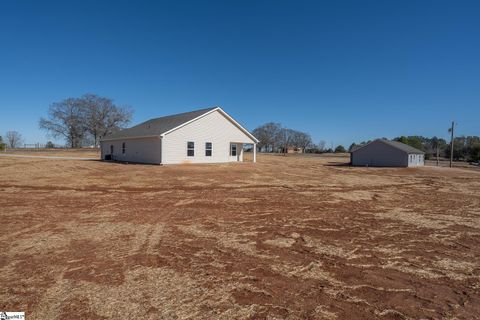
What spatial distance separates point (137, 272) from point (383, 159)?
40797 millimetres

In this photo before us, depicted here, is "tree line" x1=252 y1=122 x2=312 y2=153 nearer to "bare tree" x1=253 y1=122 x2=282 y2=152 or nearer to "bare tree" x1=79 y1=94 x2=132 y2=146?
"bare tree" x1=253 y1=122 x2=282 y2=152

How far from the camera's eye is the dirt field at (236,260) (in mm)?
3510

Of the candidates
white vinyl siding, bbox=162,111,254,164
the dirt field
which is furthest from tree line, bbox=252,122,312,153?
the dirt field

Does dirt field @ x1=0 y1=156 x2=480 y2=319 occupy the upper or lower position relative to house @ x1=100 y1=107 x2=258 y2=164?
lower

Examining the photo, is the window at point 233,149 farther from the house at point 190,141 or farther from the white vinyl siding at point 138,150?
the white vinyl siding at point 138,150

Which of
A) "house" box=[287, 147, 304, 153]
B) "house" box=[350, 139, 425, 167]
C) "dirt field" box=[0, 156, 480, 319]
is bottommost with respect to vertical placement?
"dirt field" box=[0, 156, 480, 319]

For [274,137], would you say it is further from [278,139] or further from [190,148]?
[190,148]

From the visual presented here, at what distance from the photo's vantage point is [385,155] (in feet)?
129

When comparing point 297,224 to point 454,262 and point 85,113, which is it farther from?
point 85,113

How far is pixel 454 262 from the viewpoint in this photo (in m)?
5.01

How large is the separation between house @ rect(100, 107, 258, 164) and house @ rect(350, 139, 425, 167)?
62.1 feet

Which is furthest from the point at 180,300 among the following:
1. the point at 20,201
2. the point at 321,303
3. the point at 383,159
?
the point at 383,159

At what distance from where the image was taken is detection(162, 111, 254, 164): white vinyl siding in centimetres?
2489

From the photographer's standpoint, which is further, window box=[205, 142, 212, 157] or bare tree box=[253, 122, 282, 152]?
bare tree box=[253, 122, 282, 152]
